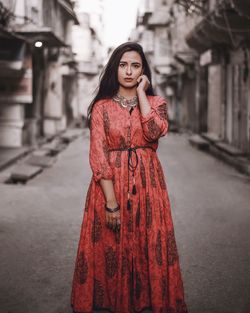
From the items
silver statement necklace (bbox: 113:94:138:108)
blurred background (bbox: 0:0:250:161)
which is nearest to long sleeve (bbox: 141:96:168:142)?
silver statement necklace (bbox: 113:94:138:108)

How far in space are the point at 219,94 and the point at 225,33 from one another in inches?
184

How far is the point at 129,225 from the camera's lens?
3564 mm

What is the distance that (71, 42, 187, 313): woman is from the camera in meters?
3.49

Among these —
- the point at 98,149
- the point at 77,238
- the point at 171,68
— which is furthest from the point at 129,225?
the point at 171,68

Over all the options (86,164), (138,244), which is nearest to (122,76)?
(138,244)

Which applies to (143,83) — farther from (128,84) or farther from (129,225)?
(129,225)

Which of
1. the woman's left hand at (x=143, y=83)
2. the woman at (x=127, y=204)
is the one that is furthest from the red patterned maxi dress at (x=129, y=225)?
the woman's left hand at (x=143, y=83)

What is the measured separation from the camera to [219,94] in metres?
20.8

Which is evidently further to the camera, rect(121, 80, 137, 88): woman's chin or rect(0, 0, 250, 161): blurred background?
rect(0, 0, 250, 161): blurred background

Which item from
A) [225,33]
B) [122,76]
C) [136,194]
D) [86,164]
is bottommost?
[86,164]

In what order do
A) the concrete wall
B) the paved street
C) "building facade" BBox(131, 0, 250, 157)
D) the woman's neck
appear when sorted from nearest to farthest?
the woman's neck < the paved street < "building facade" BBox(131, 0, 250, 157) < the concrete wall

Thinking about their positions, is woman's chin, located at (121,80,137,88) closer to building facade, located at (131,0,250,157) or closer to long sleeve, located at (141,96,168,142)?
long sleeve, located at (141,96,168,142)

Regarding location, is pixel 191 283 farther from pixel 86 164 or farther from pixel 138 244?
pixel 86 164

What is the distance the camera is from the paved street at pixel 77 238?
14.6 ft
